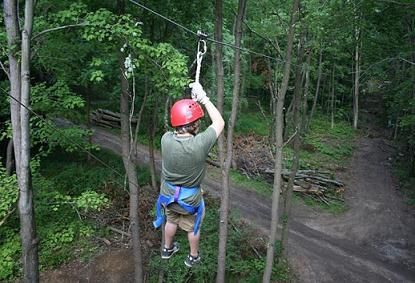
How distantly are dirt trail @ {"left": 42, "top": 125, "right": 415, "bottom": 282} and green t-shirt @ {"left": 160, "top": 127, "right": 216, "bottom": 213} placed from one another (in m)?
8.25

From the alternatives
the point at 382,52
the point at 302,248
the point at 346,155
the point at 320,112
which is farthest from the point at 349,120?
the point at 302,248

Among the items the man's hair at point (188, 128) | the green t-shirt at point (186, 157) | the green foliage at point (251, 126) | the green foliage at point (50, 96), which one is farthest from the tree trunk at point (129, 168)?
the green foliage at point (251, 126)

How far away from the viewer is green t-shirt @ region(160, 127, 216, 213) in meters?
3.63

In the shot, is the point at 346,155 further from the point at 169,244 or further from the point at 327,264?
the point at 169,244

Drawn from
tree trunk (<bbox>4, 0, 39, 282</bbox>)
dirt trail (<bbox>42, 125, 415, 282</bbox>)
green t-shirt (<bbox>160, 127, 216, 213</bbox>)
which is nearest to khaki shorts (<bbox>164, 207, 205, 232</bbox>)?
green t-shirt (<bbox>160, 127, 216, 213</bbox>)

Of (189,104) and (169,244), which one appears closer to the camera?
(189,104)

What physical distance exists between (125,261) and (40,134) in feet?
14.6

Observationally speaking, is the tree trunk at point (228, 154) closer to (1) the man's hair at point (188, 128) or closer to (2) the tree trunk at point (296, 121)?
(2) the tree trunk at point (296, 121)

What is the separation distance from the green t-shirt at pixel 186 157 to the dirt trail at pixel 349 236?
8.25 m

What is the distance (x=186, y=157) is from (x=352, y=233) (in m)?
12.2

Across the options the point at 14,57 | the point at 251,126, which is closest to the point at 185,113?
the point at 14,57

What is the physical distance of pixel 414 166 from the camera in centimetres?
1975

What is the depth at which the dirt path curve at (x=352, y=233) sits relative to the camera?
11.6m

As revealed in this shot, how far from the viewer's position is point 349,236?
1380 centimetres
